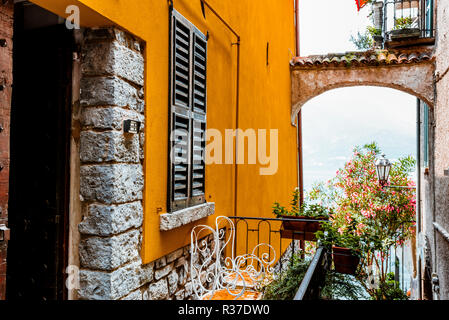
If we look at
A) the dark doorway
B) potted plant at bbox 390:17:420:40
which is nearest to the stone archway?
potted plant at bbox 390:17:420:40

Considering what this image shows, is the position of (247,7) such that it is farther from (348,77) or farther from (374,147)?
(374,147)

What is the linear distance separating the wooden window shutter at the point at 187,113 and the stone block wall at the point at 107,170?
1.93ft

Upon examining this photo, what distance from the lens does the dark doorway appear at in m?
2.55

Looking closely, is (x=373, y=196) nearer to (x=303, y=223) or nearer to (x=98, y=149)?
(x=303, y=223)

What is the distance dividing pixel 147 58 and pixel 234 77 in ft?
7.88

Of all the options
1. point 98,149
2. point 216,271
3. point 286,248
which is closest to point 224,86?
point 216,271

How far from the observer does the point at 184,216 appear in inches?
129

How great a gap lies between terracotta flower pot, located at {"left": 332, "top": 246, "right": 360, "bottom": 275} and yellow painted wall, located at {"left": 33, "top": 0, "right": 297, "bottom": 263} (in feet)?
4.72

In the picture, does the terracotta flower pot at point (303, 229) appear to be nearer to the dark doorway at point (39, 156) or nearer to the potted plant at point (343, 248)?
the potted plant at point (343, 248)

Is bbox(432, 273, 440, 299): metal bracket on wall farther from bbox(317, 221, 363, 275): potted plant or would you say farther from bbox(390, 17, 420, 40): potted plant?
bbox(390, 17, 420, 40): potted plant

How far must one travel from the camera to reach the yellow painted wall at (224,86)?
9.14ft

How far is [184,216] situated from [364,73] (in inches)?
253

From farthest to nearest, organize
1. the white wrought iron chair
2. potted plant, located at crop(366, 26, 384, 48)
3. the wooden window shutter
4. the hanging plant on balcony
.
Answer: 1. the hanging plant on balcony
2. potted plant, located at crop(366, 26, 384, 48)
3. the white wrought iron chair
4. the wooden window shutter

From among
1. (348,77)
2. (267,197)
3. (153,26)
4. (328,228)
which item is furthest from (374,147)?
(153,26)
